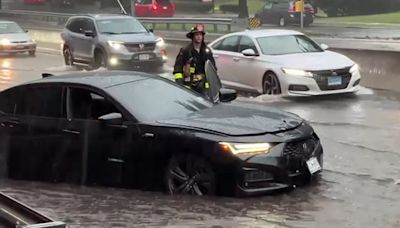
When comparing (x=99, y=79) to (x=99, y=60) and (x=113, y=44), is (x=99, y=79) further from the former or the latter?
(x=99, y=60)

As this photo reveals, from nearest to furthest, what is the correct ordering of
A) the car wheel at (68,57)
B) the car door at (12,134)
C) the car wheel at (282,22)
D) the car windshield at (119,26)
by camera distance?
the car door at (12,134)
the car windshield at (119,26)
the car wheel at (68,57)
the car wheel at (282,22)

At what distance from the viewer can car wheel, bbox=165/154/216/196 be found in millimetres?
7415

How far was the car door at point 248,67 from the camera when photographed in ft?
51.3

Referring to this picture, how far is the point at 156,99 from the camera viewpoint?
8.28 m

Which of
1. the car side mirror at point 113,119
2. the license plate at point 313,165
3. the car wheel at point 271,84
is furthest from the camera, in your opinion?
the car wheel at point 271,84

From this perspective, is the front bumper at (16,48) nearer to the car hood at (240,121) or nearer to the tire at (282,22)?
the tire at (282,22)

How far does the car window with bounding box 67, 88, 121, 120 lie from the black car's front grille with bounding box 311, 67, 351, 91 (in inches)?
289

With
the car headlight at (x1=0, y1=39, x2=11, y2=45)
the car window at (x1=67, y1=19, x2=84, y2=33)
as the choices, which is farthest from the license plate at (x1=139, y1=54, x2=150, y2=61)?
the car headlight at (x1=0, y1=39, x2=11, y2=45)

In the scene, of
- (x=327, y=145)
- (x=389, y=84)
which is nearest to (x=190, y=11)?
(x=389, y=84)

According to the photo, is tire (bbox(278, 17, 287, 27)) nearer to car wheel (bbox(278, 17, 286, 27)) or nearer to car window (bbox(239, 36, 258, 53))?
car wheel (bbox(278, 17, 286, 27))

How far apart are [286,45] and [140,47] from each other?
23.6 feet

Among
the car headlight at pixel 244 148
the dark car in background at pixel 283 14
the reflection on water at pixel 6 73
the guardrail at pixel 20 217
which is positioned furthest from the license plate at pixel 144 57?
the dark car in background at pixel 283 14

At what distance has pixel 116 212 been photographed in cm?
725

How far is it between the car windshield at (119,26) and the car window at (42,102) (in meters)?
14.2
